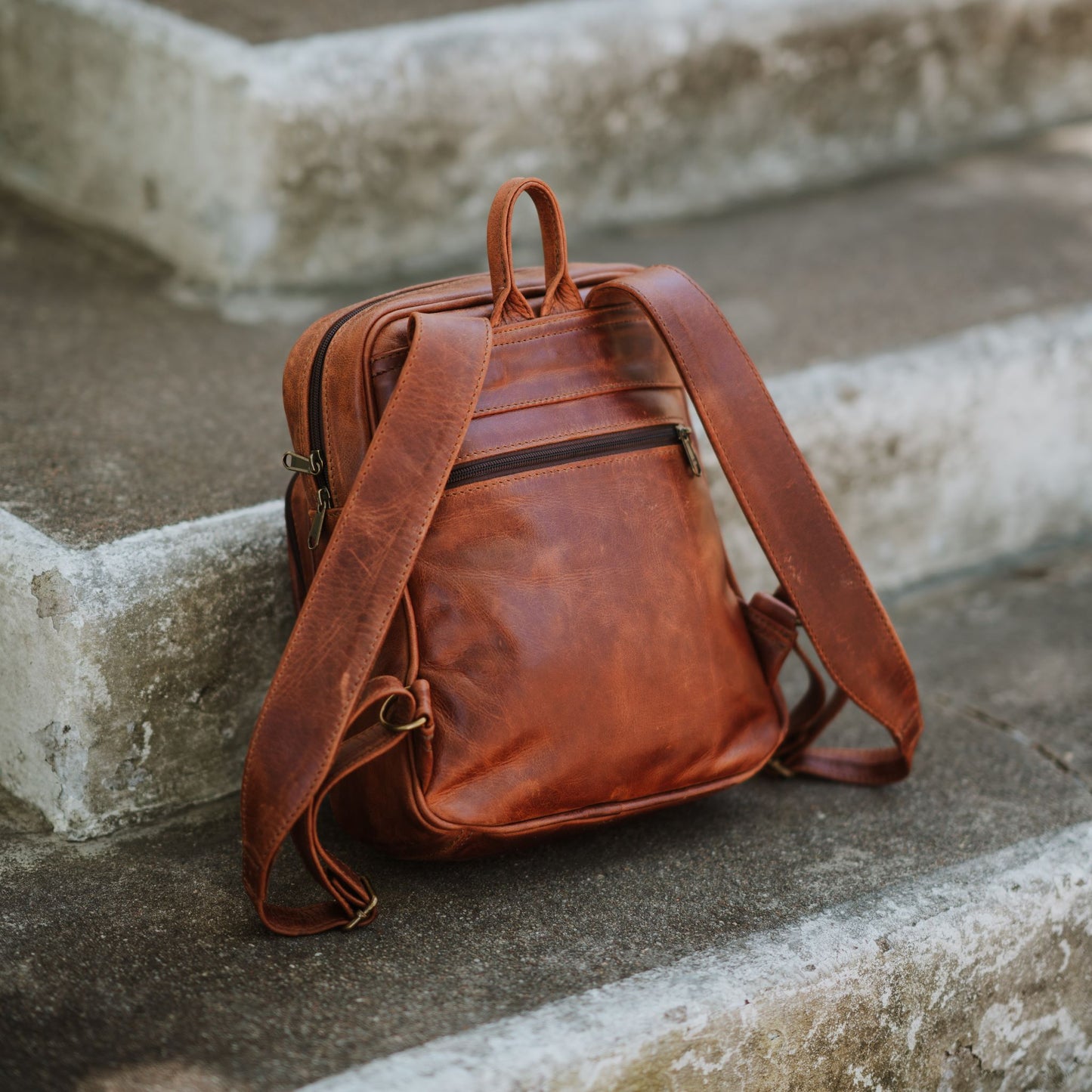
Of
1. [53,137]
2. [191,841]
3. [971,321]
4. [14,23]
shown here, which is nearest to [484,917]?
[191,841]

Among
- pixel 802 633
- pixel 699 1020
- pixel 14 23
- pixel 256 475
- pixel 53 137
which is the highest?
pixel 14 23

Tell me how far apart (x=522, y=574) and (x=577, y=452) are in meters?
0.13

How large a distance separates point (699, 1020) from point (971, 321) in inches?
49.9

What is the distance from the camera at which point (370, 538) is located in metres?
1.07

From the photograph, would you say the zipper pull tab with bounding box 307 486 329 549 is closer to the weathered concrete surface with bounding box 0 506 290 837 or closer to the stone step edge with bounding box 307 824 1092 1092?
the weathered concrete surface with bounding box 0 506 290 837

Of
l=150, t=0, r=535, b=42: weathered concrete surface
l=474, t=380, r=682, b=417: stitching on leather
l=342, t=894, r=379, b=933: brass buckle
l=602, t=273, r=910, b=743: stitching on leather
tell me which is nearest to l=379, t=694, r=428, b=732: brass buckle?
l=342, t=894, r=379, b=933: brass buckle

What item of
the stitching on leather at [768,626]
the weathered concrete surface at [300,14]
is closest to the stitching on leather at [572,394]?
the stitching on leather at [768,626]

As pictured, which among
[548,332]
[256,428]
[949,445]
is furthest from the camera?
[949,445]

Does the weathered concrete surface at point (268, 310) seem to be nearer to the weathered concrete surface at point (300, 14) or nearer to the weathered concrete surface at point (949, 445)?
the weathered concrete surface at point (949, 445)

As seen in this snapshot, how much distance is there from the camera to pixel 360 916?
1.10 m

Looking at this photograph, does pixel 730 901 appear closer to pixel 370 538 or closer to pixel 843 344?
pixel 370 538

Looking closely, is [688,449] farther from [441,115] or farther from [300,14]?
[300,14]

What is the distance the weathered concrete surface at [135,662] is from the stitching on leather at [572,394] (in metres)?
0.32

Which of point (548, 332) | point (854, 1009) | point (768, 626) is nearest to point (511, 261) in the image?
point (548, 332)
